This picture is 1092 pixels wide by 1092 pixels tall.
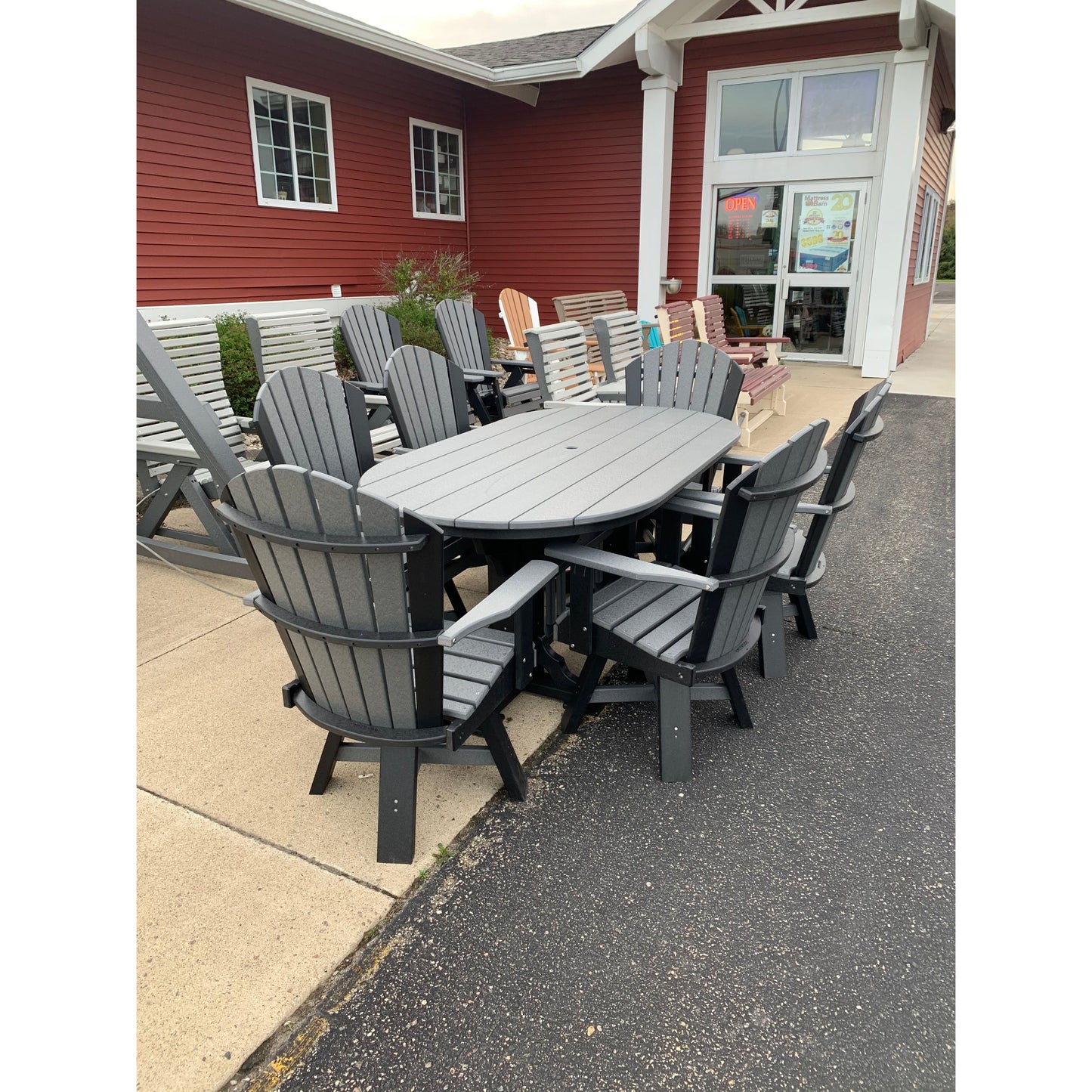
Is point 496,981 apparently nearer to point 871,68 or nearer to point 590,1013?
point 590,1013

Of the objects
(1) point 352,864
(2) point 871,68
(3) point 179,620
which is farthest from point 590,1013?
(2) point 871,68

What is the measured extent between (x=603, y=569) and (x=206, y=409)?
2.11 metres

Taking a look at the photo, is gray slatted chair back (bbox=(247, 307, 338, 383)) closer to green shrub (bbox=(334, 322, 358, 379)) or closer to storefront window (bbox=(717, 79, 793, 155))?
green shrub (bbox=(334, 322, 358, 379))

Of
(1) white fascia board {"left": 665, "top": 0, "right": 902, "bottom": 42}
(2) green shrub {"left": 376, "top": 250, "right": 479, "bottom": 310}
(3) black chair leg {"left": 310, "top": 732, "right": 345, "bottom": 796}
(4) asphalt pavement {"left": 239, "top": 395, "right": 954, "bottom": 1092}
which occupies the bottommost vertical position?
(4) asphalt pavement {"left": 239, "top": 395, "right": 954, "bottom": 1092}

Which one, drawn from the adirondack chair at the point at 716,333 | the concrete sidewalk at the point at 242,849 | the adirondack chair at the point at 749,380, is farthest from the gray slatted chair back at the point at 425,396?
the adirondack chair at the point at 716,333

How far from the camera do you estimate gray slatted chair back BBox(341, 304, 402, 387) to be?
16.6ft

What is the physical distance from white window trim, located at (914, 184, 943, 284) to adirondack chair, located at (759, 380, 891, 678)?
8.20 meters

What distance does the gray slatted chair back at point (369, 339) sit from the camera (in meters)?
5.05

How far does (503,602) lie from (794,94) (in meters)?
9.04

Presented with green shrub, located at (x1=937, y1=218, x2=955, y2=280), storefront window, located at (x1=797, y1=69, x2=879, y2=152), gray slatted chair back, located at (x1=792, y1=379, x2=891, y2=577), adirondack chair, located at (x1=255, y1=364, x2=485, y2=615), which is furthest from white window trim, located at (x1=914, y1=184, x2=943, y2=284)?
green shrub, located at (x1=937, y1=218, x2=955, y2=280)

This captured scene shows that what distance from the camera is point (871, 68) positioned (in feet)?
27.4

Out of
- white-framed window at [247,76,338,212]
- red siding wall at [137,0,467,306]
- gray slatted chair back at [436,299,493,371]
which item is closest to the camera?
gray slatted chair back at [436,299,493,371]

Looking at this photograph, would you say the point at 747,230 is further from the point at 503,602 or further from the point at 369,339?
the point at 503,602
